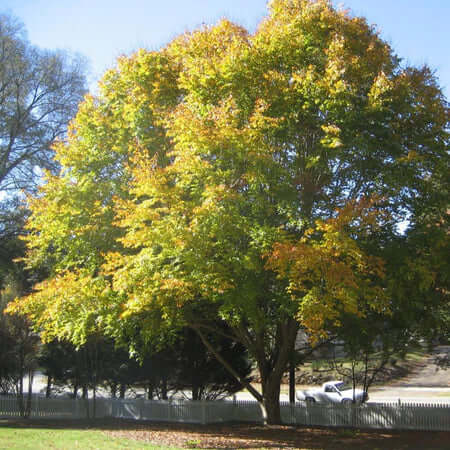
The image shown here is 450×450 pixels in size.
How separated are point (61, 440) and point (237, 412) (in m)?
8.49

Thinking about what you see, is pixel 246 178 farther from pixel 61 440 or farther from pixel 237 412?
pixel 237 412

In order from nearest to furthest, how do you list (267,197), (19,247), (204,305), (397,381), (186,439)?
1. (267,197)
2. (186,439)
3. (204,305)
4. (19,247)
5. (397,381)

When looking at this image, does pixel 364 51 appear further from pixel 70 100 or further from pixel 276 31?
pixel 70 100

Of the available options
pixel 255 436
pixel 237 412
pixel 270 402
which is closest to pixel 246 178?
pixel 255 436

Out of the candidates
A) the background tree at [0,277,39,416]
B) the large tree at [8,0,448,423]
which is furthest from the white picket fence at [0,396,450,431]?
the large tree at [8,0,448,423]

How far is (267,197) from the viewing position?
13.6 metres

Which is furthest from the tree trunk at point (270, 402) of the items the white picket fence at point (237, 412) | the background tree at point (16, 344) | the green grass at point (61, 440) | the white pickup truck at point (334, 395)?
the background tree at point (16, 344)

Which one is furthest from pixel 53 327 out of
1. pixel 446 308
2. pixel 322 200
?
pixel 446 308

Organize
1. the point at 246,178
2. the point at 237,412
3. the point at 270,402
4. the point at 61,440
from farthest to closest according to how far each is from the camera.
→ the point at 237,412 → the point at 270,402 → the point at 61,440 → the point at 246,178

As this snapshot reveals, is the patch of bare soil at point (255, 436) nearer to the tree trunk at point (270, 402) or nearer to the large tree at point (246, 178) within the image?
the tree trunk at point (270, 402)

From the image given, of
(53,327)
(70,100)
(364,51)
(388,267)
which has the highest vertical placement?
(70,100)

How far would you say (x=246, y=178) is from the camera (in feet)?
41.2

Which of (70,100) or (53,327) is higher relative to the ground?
(70,100)

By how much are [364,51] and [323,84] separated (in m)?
2.89
